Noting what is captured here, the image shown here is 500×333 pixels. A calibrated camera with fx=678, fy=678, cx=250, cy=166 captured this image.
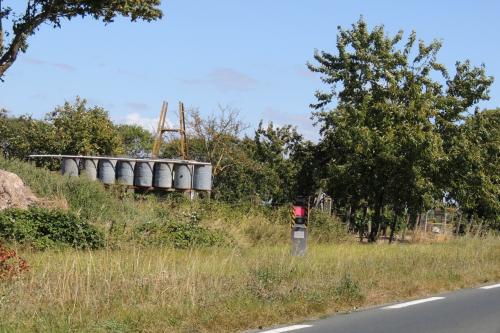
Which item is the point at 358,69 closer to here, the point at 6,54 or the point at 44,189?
the point at 44,189

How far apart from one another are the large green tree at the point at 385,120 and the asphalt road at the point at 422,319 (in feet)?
39.5

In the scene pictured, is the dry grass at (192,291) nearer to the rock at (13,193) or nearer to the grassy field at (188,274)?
the grassy field at (188,274)

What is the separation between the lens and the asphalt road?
9.23 metres

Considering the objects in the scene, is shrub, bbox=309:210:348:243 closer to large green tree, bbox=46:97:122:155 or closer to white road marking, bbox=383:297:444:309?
white road marking, bbox=383:297:444:309

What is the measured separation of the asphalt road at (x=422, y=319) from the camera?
9.23 metres

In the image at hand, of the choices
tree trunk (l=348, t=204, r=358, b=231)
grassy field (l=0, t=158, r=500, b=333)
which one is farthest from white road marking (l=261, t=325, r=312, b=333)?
tree trunk (l=348, t=204, r=358, b=231)

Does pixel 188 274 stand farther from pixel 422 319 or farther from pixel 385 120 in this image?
pixel 385 120

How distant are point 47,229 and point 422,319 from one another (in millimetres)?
9430

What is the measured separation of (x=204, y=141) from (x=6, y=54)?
26.1 metres

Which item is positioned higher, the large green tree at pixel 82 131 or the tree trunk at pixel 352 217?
the large green tree at pixel 82 131

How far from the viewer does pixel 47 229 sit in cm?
1598

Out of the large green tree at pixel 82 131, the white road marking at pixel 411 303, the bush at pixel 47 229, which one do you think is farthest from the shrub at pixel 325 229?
the large green tree at pixel 82 131

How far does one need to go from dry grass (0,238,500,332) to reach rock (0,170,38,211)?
5700 mm

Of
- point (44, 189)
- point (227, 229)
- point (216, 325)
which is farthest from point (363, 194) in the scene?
point (216, 325)
